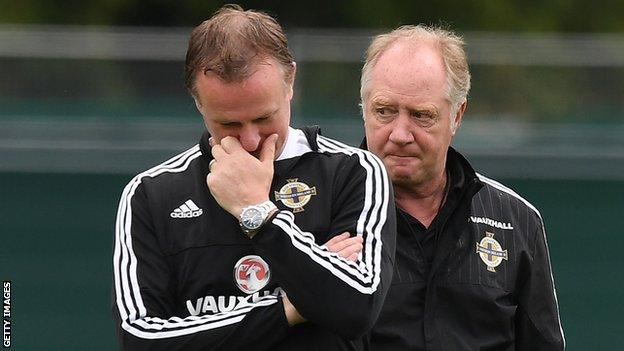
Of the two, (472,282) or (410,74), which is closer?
(472,282)

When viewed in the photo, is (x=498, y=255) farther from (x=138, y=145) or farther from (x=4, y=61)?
(x=4, y=61)

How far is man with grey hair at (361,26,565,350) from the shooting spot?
3602 millimetres

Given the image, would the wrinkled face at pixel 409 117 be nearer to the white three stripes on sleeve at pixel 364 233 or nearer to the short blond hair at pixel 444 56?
the short blond hair at pixel 444 56

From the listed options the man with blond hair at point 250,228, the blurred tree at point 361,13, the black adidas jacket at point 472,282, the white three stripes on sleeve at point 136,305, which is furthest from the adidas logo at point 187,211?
the blurred tree at point 361,13

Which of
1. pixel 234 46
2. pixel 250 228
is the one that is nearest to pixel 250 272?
pixel 250 228

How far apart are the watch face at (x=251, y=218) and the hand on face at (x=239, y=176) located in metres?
0.02

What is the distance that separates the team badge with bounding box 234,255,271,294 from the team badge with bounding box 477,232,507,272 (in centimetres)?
92

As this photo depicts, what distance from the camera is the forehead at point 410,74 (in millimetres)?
3797

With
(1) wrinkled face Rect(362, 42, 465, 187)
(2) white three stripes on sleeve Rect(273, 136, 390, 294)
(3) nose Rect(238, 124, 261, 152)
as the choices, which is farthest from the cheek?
(3) nose Rect(238, 124, 261, 152)

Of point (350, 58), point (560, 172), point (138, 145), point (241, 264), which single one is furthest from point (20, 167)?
point (241, 264)

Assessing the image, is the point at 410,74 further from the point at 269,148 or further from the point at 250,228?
the point at 250,228

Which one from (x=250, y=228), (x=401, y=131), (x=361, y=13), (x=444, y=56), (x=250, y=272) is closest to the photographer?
(x=250, y=228)

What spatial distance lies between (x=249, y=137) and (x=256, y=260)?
0.96ft

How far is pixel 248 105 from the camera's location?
2.95 metres
